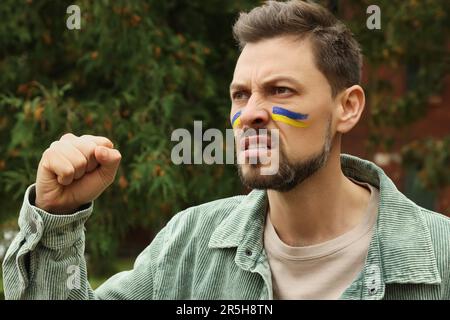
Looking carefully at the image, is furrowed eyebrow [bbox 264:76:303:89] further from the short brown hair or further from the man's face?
the short brown hair

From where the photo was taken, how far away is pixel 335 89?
306 centimetres

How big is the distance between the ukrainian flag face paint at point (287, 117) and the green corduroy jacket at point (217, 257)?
35cm

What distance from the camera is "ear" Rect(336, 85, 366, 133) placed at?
308 cm

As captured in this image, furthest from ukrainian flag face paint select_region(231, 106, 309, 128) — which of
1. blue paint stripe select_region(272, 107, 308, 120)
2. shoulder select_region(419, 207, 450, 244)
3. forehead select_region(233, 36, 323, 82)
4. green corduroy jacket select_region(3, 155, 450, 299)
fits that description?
shoulder select_region(419, 207, 450, 244)

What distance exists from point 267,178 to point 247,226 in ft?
0.87

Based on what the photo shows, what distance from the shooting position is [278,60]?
2928 mm

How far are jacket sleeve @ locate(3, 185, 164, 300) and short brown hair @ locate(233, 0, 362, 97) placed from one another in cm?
102

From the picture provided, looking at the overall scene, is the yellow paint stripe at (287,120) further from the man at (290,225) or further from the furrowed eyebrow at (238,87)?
the furrowed eyebrow at (238,87)

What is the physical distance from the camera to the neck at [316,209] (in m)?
2.90

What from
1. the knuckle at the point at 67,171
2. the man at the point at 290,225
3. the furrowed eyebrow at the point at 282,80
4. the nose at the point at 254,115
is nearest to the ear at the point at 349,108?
the man at the point at 290,225

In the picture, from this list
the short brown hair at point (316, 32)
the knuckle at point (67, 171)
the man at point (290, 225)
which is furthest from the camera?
the short brown hair at point (316, 32)

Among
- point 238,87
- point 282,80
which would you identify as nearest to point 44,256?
point 238,87
